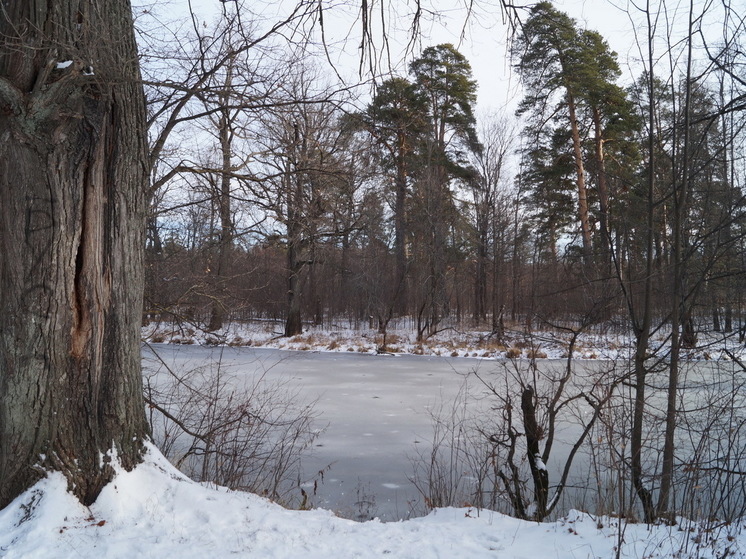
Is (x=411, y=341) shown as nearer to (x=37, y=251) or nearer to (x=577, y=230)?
(x=577, y=230)

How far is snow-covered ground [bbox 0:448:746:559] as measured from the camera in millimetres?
3002

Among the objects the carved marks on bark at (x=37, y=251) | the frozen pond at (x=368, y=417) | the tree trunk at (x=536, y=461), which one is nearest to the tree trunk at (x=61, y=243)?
the carved marks on bark at (x=37, y=251)

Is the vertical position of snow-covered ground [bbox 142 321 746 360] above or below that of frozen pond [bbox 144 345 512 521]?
above

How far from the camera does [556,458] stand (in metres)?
6.61

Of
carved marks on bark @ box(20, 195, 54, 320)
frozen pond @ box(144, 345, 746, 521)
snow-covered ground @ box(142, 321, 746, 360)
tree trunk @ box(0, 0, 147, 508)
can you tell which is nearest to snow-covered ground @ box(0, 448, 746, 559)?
tree trunk @ box(0, 0, 147, 508)

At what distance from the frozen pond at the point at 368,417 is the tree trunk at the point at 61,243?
233cm

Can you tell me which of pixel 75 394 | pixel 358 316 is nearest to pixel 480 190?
pixel 358 316

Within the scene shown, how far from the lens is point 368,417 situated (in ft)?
29.1

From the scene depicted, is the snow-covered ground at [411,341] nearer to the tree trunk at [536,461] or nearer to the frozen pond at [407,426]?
the frozen pond at [407,426]

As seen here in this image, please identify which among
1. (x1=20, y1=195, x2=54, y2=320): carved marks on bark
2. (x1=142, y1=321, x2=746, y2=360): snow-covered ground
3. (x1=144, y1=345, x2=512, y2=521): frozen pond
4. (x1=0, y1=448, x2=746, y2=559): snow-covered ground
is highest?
(x1=20, y1=195, x2=54, y2=320): carved marks on bark

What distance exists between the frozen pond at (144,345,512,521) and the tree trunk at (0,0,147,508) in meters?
2.33

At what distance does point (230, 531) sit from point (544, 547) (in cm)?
191

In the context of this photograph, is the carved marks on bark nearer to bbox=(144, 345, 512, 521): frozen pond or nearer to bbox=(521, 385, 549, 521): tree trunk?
bbox=(144, 345, 512, 521): frozen pond

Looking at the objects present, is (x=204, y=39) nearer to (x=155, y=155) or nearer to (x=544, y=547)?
(x=155, y=155)
